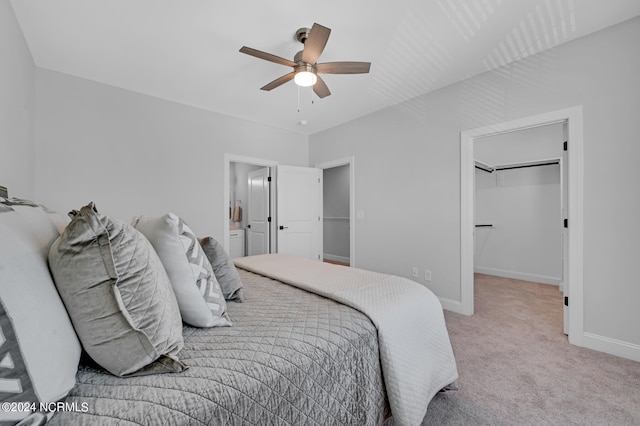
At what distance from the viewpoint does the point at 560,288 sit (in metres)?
3.97

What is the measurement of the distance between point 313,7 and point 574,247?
9.49 ft

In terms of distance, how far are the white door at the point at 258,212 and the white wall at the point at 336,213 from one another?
2.28 metres

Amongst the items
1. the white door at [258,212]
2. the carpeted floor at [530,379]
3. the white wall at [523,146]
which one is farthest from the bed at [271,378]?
the white wall at [523,146]

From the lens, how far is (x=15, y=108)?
210 centimetres

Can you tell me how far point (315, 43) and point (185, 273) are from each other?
5.88ft

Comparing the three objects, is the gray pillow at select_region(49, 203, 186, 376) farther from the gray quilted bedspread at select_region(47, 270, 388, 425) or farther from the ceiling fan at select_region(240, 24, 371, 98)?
the ceiling fan at select_region(240, 24, 371, 98)

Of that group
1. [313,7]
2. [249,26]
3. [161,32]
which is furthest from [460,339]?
[161,32]

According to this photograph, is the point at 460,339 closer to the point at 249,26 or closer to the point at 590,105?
the point at 590,105

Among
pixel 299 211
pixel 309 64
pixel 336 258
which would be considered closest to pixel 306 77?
pixel 309 64

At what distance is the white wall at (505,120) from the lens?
2145 millimetres

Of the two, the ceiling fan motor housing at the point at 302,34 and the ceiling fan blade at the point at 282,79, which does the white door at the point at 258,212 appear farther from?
the ceiling fan motor housing at the point at 302,34

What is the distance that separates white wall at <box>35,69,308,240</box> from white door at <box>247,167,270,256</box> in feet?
2.10

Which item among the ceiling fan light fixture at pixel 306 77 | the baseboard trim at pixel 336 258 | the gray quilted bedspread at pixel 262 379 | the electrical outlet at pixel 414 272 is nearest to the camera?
the gray quilted bedspread at pixel 262 379

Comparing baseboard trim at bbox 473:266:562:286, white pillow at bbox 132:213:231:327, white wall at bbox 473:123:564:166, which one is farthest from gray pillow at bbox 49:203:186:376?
baseboard trim at bbox 473:266:562:286
